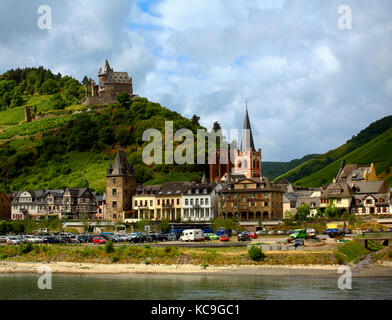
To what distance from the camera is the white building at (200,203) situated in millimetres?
110312

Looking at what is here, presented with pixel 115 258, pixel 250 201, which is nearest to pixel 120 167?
pixel 250 201

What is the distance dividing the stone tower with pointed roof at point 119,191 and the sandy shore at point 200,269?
48703 mm

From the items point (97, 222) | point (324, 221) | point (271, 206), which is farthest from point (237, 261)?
point (97, 222)

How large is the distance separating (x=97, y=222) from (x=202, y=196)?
19536 millimetres

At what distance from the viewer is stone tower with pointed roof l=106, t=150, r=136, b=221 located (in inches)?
4577

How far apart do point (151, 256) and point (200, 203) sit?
4676 centimetres

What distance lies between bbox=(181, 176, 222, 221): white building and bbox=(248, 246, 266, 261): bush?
160ft

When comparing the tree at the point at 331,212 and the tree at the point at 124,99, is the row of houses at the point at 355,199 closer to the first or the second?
the tree at the point at 331,212

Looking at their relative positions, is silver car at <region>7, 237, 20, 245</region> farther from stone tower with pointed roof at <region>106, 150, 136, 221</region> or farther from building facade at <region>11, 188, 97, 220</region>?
building facade at <region>11, 188, 97, 220</region>

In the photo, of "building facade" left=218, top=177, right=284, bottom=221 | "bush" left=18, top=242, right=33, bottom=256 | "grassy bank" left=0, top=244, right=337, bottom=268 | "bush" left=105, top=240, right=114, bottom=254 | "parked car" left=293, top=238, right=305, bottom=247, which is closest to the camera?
"grassy bank" left=0, top=244, right=337, bottom=268

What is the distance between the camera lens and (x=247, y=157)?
150m
